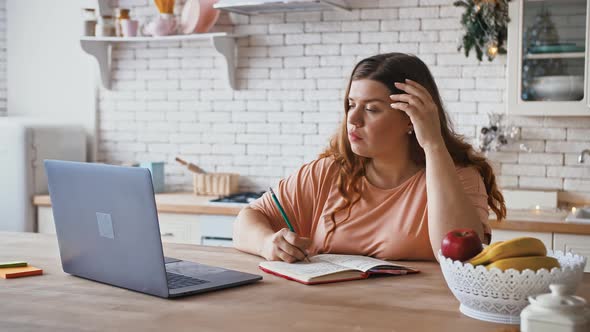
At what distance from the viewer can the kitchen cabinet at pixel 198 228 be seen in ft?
13.1

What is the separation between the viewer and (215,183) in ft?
14.6

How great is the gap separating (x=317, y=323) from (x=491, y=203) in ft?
4.04

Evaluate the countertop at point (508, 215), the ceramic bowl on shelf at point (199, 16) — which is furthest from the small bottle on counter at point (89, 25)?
the countertop at point (508, 215)

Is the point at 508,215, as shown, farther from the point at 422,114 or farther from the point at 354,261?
the point at 354,261

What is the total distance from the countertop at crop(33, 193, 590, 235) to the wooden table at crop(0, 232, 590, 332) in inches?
59.7

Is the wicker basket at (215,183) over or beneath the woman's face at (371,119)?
beneath

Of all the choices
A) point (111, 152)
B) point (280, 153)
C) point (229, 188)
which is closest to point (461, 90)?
point (280, 153)

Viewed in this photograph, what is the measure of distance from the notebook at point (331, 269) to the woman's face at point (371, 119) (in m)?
0.44

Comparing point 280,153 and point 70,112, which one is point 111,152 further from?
point 280,153

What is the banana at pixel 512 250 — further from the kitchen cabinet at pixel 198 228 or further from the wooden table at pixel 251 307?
the kitchen cabinet at pixel 198 228

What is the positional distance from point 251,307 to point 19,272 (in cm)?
69

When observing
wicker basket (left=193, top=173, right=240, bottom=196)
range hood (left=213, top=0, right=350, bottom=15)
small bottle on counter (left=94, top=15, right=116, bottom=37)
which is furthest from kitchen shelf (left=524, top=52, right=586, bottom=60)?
small bottle on counter (left=94, top=15, right=116, bottom=37)

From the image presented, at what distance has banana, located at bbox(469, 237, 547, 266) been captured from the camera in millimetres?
1529

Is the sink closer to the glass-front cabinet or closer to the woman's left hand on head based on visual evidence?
the glass-front cabinet
